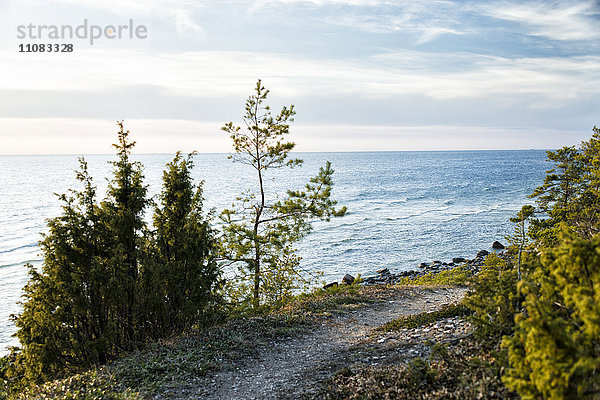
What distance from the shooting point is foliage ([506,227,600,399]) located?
3.59 metres

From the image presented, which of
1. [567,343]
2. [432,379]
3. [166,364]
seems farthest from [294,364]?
[567,343]

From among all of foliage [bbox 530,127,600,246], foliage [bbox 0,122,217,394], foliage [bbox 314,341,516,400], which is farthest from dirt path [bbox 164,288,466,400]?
foliage [bbox 530,127,600,246]

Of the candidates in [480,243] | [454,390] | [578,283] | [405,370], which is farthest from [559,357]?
[480,243]

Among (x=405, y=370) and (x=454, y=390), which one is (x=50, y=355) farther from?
(x=454, y=390)

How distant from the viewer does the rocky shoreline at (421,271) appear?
85.6 ft

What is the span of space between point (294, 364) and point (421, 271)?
21.2 meters

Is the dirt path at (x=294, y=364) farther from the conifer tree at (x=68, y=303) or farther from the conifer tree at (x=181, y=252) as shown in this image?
the conifer tree at (x=68, y=303)

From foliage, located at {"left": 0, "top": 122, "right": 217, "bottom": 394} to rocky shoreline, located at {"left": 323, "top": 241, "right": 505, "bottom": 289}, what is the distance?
1525cm

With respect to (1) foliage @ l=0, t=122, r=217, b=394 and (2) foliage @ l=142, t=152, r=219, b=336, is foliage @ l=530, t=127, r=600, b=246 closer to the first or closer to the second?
(2) foliage @ l=142, t=152, r=219, b=336

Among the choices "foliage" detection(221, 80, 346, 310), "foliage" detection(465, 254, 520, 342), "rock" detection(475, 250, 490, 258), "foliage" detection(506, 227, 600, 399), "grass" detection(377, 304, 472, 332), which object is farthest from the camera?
"rock" detection(475, 250, 490, 258)

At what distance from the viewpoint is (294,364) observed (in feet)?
30.7

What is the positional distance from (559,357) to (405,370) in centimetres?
377

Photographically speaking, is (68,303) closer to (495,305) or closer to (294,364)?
(294,364)

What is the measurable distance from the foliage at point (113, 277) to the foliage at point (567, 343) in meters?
8.78
